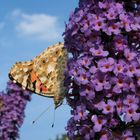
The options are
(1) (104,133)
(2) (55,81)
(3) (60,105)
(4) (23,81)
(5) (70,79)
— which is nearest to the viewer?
(1) (104,133)

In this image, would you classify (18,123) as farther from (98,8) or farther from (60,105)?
(98,8)

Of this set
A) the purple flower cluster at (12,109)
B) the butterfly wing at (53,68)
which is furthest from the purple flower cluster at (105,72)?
the purple flower cluster at (12,109)

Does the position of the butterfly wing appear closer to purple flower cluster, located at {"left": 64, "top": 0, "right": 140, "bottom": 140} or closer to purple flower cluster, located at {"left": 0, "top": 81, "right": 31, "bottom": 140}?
purple flower cluster, located at {"left": 64, "top": 0, "right": 140, "bottom": 140}

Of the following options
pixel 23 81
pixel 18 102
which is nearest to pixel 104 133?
pixel 23 81

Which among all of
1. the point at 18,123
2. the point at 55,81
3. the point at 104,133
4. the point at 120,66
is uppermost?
the point at 18,123

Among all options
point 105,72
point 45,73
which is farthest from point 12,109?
point 105,72

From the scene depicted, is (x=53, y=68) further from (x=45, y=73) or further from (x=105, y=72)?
(x=105, y=72)
